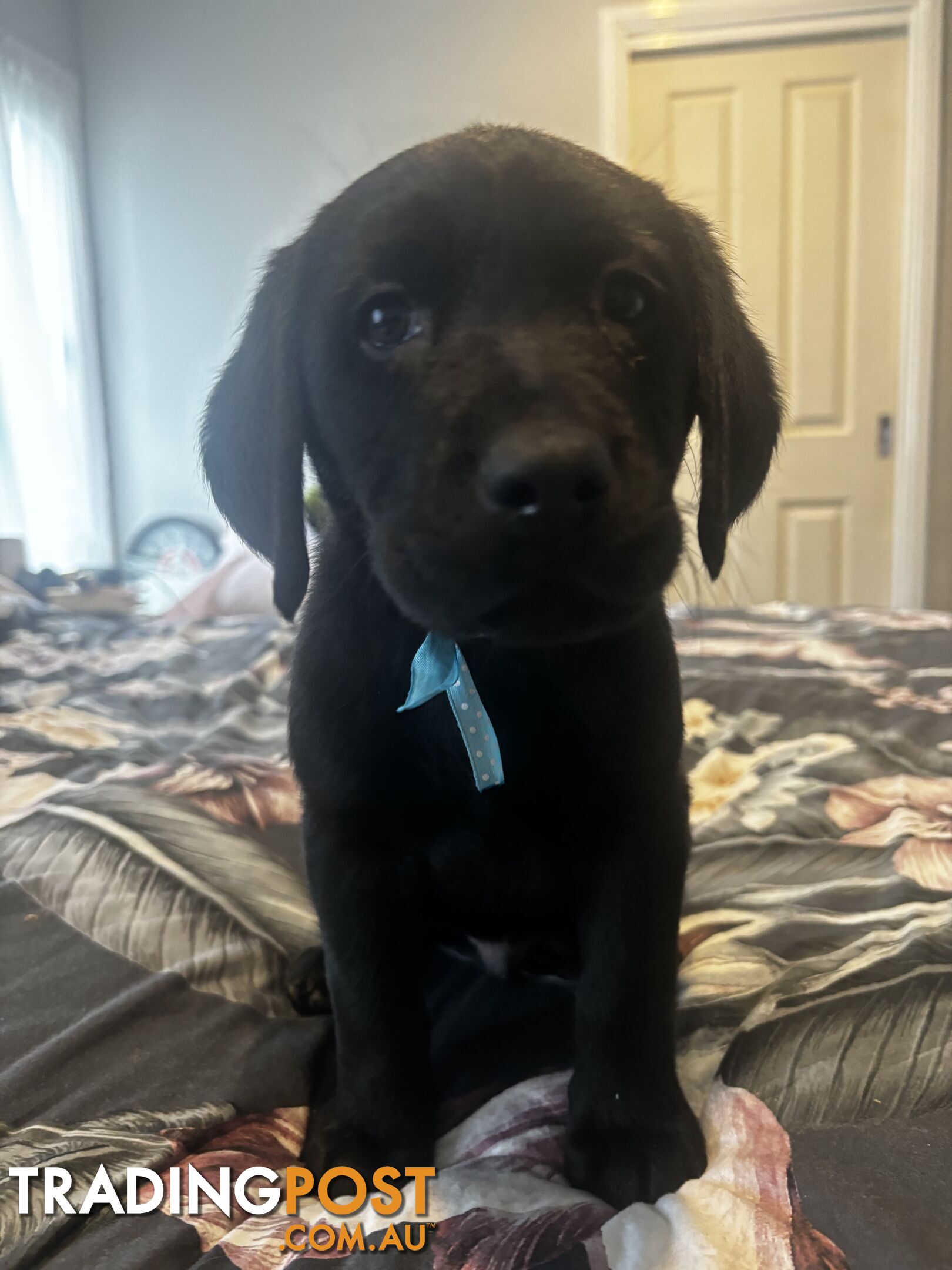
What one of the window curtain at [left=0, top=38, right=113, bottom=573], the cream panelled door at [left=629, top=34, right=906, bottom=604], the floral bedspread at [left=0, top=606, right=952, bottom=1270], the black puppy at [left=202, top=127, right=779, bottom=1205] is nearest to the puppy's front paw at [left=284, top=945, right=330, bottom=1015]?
the floral bedspread at [left=0, top=606, right=952, bottom=1270]

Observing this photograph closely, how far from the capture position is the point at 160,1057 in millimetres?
736

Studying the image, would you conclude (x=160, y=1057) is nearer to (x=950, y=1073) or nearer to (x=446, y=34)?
(x=950, y=1073)

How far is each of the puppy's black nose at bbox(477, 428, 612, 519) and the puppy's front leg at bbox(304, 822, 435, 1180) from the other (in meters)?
0.31

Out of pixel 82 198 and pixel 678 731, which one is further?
pixel 82 198

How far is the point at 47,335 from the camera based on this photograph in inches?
135

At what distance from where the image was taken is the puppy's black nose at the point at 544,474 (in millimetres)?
507

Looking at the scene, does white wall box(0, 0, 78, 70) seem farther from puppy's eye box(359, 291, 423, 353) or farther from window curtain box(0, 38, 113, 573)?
puppy's eye box(359, 291, 423, 353)

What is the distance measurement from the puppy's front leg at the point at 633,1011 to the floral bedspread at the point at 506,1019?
32 mm

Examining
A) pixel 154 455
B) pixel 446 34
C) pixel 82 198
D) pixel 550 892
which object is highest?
pixel 446 34

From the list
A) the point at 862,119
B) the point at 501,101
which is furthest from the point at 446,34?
the point at 862,119

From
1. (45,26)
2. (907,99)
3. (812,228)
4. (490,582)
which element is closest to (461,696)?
(490,582)

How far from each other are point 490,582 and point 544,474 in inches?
3.0

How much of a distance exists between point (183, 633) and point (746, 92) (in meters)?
2.59

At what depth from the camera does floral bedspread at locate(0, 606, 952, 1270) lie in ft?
1.87
